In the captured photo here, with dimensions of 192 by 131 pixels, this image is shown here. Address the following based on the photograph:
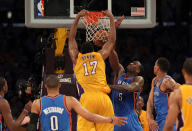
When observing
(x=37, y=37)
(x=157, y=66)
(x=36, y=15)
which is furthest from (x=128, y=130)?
(x=37, y=37)

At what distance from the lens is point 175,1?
50.1 ft

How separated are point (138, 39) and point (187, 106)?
9994 mm

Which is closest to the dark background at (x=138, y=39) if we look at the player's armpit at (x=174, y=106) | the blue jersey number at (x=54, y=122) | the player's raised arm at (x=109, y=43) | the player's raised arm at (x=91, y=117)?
the player's raised arm at (x=109, y=43)

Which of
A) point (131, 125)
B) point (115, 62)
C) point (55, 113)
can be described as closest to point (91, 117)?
point (55, 113)

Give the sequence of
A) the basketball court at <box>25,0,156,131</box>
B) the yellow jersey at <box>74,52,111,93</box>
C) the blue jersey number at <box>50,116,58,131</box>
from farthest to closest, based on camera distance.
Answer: the basketball court at <box>25,0,156,131</box> → the yellow jersey at <box>74,52,111,93</box> → the blue jersey number at <box>50,116,58,131</box>

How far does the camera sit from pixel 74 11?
24.2 ft

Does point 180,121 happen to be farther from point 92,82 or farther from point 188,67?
point 92,82

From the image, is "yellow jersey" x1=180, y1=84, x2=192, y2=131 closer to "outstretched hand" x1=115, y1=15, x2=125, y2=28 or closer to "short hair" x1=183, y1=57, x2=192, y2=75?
"short hair" x1=183, y1=57, x2=192, y2=75

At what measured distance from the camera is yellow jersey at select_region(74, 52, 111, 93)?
6102mm

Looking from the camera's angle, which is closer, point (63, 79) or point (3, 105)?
point (3, 105)

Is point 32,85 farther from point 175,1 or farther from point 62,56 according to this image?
point 175,1

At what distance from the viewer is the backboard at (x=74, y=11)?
713 centimetres

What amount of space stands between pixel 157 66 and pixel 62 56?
2.66 metres

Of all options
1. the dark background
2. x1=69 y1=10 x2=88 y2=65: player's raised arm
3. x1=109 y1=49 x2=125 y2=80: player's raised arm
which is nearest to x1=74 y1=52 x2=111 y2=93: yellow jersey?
x1=69 y1=10 x2=88 y2=65: player's raised arm
